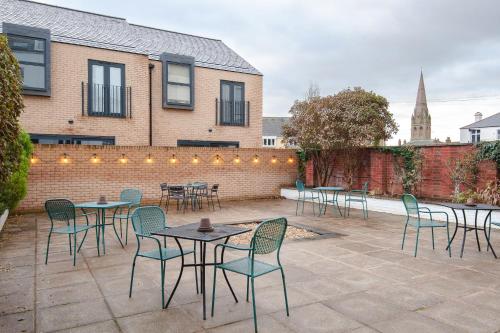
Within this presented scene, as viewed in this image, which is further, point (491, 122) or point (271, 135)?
point (271, 135)

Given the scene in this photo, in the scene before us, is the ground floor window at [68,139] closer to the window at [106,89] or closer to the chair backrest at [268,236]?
the window at [106,89]

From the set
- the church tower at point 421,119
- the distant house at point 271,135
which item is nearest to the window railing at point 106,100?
the distant house at point 271,135

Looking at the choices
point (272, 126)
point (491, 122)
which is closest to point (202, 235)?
point (491, 122)

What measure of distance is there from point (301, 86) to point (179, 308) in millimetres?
28480

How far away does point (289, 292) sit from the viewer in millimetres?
3969

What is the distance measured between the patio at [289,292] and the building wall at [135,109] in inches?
286

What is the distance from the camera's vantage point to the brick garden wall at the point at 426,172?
9.11 metres

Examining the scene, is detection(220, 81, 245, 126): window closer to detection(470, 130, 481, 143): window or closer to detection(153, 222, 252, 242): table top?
detection(153, 222, 252, 242): table top

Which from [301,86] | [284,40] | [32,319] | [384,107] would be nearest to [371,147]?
[384,107]

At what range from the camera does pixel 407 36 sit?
1234 centimetres

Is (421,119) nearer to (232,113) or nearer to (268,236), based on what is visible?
(232,113)

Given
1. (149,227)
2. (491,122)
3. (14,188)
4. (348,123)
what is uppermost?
(491,122)

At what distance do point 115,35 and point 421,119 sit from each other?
57524 millimetres

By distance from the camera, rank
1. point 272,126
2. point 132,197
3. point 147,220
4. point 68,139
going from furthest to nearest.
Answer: point 272,126 → point 68,139 → point 132,197 → point 147,220
